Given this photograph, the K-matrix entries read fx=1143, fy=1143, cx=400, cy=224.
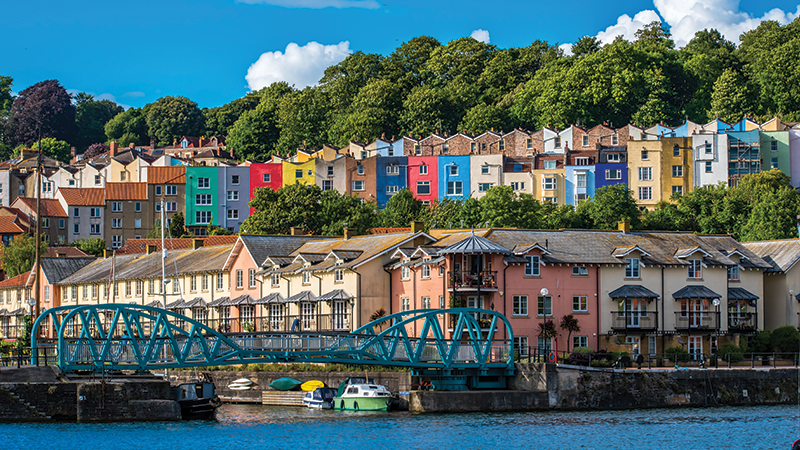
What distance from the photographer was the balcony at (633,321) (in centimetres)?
6825

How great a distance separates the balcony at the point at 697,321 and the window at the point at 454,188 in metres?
64.2

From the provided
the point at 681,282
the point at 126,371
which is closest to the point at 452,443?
the point at 126,371

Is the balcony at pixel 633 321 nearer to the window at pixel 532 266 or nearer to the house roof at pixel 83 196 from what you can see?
the window at pixel 532 266

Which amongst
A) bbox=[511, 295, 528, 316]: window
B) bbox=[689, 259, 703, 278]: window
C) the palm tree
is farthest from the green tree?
bbox=[689, 259, 703, 278]: window

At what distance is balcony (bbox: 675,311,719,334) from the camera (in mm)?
70062

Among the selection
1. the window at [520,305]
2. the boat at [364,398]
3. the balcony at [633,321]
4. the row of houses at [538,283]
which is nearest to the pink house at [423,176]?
the row of houses at [538,283]

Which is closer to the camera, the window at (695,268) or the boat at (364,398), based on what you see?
the boat at (364,398)

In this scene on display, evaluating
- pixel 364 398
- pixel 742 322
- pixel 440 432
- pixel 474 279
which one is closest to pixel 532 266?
pixel 474 279

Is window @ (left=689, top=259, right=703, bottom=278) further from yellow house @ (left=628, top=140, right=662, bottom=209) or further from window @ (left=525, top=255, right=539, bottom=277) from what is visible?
yellow house @ (left=628, top=140, right=662, bottom=209)

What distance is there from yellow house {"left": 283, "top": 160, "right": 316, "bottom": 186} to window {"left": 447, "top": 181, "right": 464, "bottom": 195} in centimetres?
1648

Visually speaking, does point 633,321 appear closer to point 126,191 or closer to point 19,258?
point 19,258

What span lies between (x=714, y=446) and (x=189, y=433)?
74.2 feet

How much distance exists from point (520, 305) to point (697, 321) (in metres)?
11.9

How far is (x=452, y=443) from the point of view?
1877 inches
